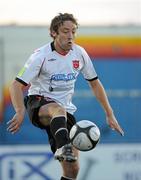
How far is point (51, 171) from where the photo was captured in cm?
1412


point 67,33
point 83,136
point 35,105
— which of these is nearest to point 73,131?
point 83,136

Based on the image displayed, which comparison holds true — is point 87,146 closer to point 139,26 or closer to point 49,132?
point 49,132

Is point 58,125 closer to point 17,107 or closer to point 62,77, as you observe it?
A: point 17,107

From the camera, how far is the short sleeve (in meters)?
9.56

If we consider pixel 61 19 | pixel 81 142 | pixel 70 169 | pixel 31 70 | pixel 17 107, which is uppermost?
pixel 61 19

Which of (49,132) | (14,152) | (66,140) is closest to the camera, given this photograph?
(66,140)

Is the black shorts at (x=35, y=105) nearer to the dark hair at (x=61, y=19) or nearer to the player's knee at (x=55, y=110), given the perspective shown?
the player's knee at (x=55, y=110)

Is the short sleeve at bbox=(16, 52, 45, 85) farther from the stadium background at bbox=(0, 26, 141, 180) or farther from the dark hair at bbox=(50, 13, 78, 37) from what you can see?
the stadium background at bbox=(0, 26, 141, 180)

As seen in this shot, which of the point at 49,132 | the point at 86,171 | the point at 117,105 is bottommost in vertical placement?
the point at 117,105

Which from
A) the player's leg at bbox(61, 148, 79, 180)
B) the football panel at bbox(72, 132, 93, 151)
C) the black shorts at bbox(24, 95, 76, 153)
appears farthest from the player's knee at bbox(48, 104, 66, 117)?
the player's leg at bbox(61, 148, 79, 180)

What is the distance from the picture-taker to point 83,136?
9398 mm

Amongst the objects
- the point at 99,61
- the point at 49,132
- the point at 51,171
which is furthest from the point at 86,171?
the point at 99,61

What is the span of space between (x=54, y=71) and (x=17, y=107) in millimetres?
640

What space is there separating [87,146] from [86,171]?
15.8ft
